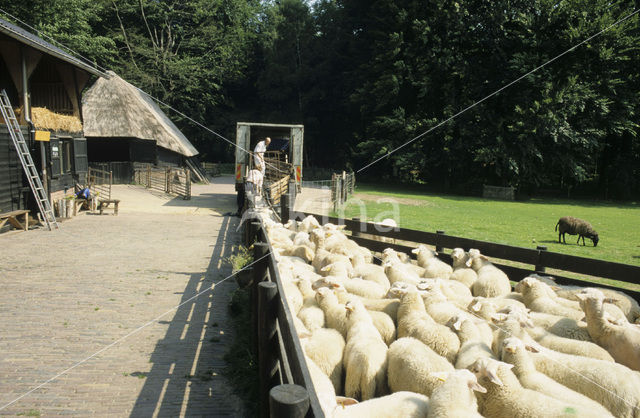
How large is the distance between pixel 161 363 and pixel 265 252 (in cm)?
182

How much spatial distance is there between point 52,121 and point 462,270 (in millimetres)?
15932

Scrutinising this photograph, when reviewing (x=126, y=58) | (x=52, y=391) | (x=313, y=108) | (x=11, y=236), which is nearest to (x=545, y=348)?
(x=52, y=391)

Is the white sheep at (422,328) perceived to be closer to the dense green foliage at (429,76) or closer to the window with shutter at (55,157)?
the window with shutter at (55,157)

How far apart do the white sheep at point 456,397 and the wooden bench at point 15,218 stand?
13.4 metres

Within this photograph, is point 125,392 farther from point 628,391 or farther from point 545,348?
point 628,391

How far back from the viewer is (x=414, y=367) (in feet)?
12.9

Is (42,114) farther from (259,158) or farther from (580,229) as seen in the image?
(580,229)

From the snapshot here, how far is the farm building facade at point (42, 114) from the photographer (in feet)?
45.6

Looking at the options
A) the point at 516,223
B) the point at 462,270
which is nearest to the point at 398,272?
the point at 462,270

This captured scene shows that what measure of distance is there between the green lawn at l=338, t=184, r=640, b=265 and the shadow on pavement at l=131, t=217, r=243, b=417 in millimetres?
9209

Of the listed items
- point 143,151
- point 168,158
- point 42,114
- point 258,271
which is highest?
point 42,114

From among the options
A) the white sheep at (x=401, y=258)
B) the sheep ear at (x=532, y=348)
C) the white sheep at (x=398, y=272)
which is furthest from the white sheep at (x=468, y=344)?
the white sheep at (x=401, y=258)

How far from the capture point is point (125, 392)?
4.53m

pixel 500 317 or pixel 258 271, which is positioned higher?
pixel 258 271
